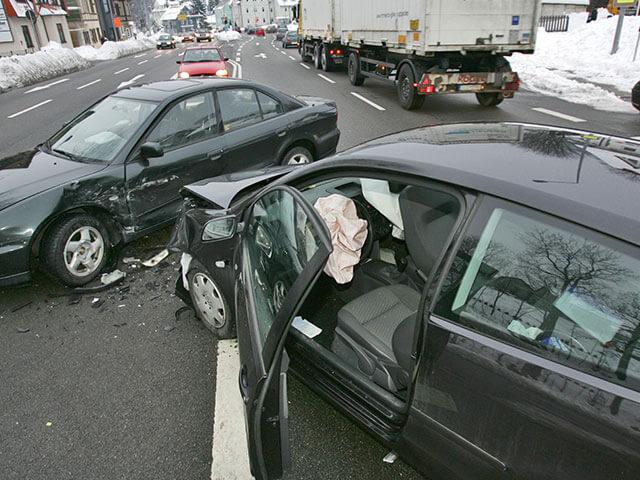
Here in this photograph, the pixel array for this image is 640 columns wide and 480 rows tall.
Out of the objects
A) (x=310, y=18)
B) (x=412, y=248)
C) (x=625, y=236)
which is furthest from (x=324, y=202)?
(x=310, y=18)

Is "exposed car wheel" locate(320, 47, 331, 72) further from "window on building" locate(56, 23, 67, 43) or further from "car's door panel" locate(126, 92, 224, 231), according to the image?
"window on building" locate(56, 23, 67, 43)

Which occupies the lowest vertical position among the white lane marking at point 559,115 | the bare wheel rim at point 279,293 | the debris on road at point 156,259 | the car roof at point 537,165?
the debris on road at point 156,259

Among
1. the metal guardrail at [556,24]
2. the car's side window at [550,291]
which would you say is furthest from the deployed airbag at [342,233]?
the metal guardrail at [556,24]

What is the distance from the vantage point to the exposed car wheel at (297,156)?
5.72m

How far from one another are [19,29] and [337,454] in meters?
51.5

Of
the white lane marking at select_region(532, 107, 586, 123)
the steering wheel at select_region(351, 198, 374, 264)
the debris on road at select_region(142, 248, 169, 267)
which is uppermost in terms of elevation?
the steering wheel at select_region(351, 198, 374, 264)

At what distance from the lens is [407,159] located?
6.51ft

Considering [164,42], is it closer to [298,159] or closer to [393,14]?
[393,14]

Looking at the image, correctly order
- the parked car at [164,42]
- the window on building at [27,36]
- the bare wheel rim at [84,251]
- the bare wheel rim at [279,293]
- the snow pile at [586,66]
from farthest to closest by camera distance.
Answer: the parked car at [164,42], the window on building at [27,36], the snow pile at [586,66], the bare wheel rim at [84,251], the bare wheel rim at [279,293]

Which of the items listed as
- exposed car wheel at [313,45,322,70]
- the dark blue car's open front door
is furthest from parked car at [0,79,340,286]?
exposed car wheel at [313,45,322,70]

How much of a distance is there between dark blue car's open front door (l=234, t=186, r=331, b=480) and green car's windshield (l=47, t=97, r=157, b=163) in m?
2.62

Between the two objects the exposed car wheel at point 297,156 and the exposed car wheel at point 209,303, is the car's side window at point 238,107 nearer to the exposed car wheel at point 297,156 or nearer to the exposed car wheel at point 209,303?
the exposed car wheel at point 297,156

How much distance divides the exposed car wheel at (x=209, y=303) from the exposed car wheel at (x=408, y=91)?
8.65m

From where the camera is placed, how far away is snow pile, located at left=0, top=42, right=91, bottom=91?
851 inches
